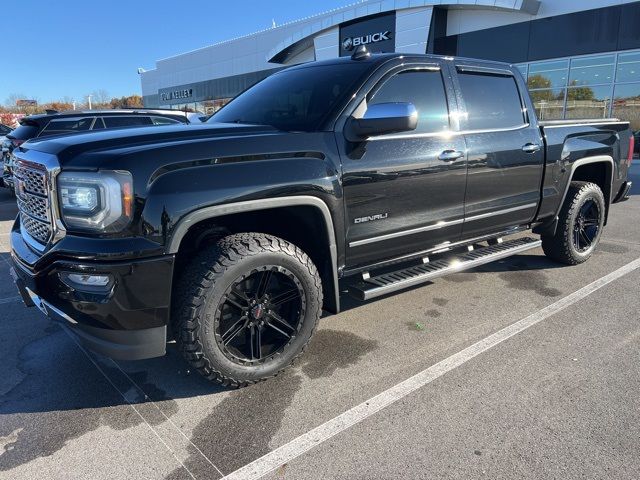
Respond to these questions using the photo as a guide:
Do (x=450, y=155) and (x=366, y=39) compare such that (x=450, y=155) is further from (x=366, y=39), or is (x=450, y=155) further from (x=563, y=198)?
(x=366, y=39)

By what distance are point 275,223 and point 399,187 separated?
0.92 metres

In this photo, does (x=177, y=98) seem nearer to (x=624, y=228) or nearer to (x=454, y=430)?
(x=624, y=228)

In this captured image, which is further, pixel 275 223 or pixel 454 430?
pixel 275 223

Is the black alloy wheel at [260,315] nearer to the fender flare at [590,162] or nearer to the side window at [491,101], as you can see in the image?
the side window at [491,101]

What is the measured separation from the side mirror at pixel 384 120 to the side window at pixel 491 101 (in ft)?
3.69

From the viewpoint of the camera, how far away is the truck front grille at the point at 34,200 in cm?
261

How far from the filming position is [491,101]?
4254mm

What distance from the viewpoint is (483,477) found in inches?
85.7

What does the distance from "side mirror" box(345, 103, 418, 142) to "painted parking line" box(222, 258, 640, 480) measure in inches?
62.1

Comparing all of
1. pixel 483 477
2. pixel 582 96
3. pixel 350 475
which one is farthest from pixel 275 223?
pixel 582 96

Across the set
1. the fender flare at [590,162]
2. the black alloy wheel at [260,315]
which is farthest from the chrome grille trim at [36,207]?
the fender flare at [590,162]

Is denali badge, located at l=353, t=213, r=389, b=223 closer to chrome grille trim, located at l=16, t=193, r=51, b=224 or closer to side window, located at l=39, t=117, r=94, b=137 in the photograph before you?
chrome grille trim, located at l=16, t=193, r=51, b=224

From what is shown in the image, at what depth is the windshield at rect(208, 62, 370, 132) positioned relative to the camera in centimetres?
329

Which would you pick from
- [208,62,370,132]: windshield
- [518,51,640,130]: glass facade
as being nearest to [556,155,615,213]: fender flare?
[208,62,370,132]: windshield
